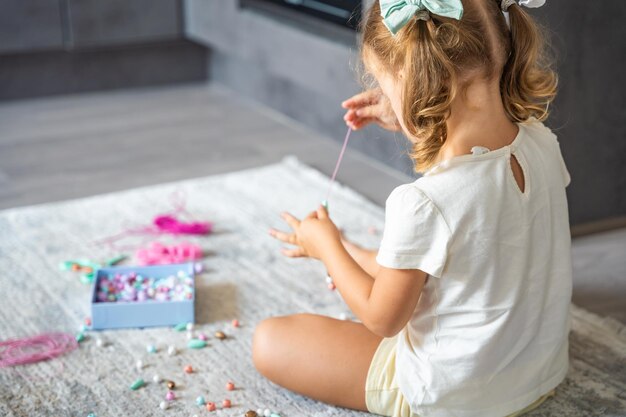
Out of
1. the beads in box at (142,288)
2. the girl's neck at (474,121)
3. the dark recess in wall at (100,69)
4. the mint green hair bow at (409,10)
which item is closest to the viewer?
the mint green hair bow at (409,10)

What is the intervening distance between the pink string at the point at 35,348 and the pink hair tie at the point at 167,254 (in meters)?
0.33

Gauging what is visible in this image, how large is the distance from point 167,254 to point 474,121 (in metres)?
0.95

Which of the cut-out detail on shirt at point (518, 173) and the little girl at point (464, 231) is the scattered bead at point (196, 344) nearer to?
the little girl at point (464, 231)

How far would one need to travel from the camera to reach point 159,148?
267 cm

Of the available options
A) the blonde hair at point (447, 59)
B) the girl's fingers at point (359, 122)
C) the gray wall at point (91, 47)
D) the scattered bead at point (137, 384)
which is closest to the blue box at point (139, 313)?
the scattered bead at point (137, 384)

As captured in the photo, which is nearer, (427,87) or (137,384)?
(427,87)

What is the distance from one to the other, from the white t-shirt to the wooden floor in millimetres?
587

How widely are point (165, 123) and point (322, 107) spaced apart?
553 millimetres

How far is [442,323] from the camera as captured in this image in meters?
1.21

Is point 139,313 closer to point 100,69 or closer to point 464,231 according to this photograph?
point 464,231

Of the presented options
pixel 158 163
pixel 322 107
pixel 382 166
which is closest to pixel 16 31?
pixel 158 163

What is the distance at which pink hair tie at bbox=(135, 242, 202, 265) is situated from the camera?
189 centimetres

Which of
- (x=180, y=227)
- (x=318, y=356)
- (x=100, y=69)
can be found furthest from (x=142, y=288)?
(x=100, y=69)

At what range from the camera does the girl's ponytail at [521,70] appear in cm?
117
